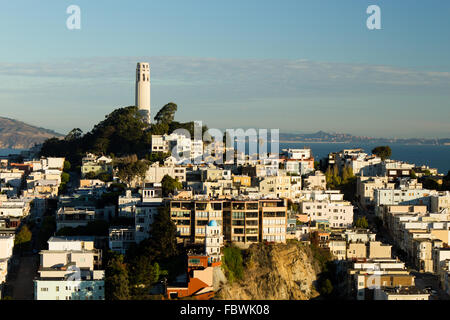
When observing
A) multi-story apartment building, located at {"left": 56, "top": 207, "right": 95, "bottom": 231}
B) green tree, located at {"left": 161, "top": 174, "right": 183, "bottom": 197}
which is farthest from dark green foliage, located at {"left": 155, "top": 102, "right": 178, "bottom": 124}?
multi-story apartment building, located at {"left": 56, "top": 207, "right": 95, "bottom": 231}

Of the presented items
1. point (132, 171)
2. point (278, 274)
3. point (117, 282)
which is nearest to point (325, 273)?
point (278, 274)

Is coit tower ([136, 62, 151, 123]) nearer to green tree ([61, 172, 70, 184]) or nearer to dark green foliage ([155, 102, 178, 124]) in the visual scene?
dark green foliage ([155, 102, 178, 124])

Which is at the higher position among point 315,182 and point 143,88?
point 143,88

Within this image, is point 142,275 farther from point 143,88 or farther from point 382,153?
point 382,153

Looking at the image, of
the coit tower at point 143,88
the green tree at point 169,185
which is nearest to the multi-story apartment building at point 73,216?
the green tree at point 169,185

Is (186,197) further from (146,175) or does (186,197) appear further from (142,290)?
(146,175)

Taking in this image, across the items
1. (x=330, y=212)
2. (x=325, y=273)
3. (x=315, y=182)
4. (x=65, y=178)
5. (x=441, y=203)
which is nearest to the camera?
(x=325, y=273)
